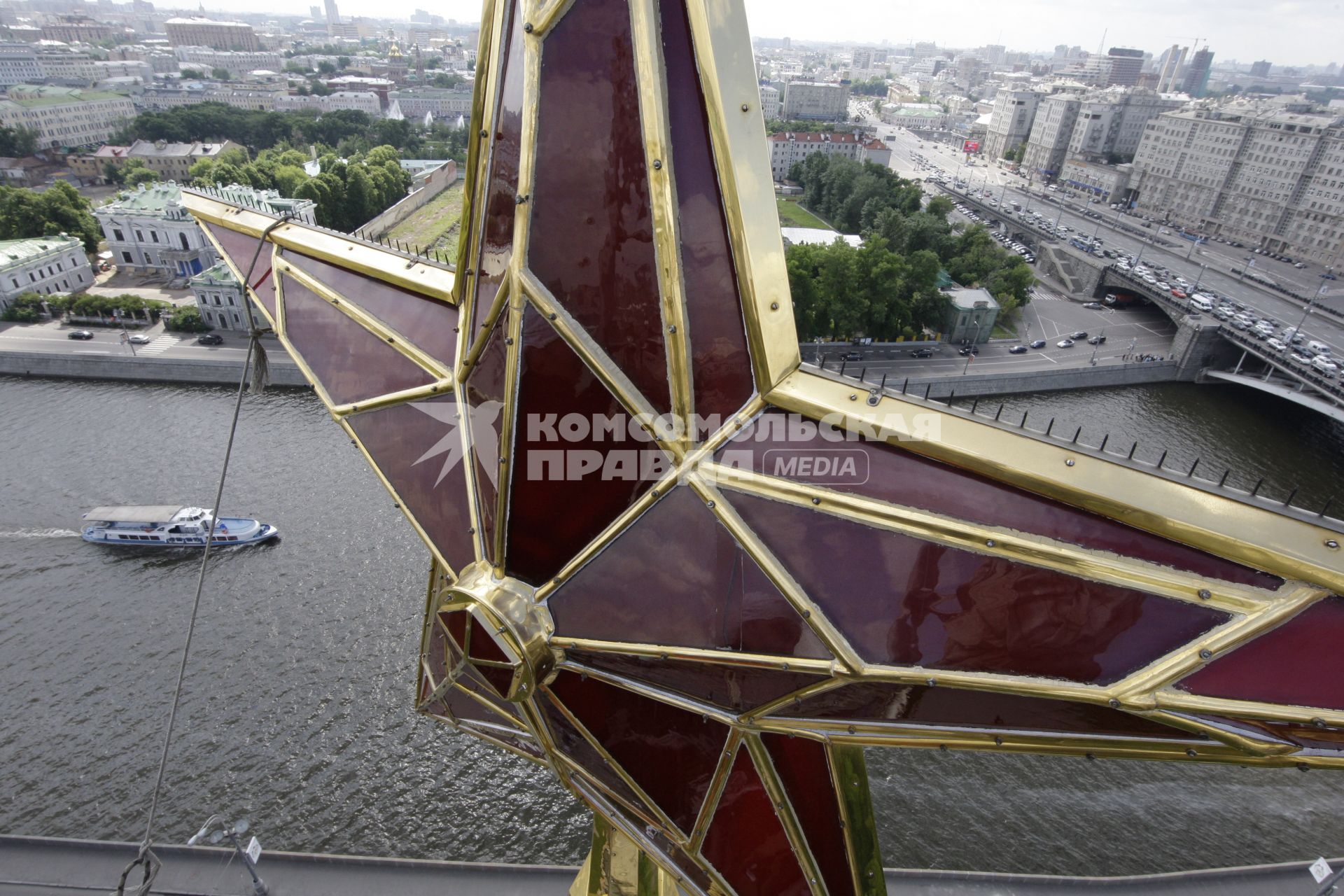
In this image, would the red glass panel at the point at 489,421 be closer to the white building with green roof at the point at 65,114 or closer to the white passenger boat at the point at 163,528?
the white passenger boat at the point at 163,528

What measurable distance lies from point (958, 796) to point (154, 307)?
51284mm

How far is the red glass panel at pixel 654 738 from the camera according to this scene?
506cm

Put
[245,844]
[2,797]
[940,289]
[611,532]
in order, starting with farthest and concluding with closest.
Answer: [940,289]
[2,797]
[245,844]
[611,532]

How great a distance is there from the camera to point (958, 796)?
1777 centimetres

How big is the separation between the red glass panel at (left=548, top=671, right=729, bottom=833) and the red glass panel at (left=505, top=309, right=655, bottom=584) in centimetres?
104

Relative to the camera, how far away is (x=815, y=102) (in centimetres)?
14038

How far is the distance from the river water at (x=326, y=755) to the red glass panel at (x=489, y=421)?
14848mm

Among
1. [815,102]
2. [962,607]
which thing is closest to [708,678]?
[962,607]

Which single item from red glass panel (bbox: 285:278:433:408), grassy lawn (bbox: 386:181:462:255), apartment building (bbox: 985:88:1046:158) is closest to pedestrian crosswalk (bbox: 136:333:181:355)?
grassy lawn (bbox: 386:181:462:255)

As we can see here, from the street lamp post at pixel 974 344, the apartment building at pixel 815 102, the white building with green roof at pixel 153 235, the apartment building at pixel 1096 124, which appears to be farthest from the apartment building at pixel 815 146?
the white building with green roof at pixel 153 235

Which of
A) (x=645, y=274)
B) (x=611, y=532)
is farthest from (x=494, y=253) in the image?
(x=611, y=532)

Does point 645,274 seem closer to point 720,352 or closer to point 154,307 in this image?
point 720,352

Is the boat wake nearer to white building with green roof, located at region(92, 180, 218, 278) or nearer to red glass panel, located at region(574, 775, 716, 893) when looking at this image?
white building with green roof, located at region(92, 180, 218, 278)

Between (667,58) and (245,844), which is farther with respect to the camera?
(245,844)
